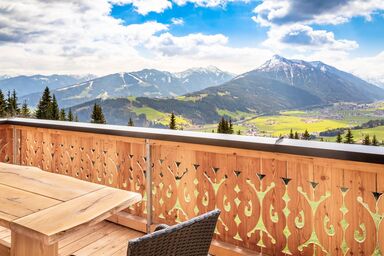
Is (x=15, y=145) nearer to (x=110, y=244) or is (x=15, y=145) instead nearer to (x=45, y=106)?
(x=110, y=244)

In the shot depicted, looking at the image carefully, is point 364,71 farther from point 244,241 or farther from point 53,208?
point 53,208

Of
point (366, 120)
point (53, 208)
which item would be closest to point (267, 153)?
point (53, 208)

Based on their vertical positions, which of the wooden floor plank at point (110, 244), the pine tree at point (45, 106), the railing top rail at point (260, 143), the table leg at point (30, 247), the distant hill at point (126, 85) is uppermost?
the distant hill at point (126, 85)

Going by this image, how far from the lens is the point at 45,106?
1638 inches

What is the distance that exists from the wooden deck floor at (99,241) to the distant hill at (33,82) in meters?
98.6

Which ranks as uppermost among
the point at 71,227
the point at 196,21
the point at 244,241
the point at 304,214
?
the point at 196,21

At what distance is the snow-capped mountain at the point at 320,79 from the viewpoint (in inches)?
955

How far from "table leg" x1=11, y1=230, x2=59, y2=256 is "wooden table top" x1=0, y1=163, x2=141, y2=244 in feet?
0.33

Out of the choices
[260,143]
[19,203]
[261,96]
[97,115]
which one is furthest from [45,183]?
[97,115]

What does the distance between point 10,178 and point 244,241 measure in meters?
1.73

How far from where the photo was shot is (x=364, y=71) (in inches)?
460

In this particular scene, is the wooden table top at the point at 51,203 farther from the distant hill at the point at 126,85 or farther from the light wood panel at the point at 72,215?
the distant hill at the point at 126,85

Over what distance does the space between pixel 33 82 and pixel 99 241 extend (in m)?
149

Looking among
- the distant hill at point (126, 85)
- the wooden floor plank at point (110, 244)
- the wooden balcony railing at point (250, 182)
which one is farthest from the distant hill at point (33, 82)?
the wooden floor plank at point (110, 244)
